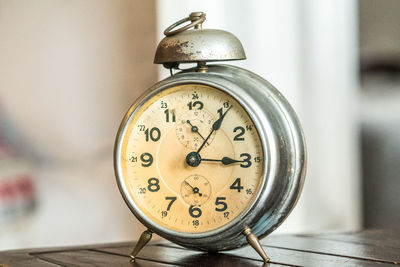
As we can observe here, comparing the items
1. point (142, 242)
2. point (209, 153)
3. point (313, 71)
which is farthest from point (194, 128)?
point (313, 71)

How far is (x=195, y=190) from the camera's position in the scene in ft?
4.04

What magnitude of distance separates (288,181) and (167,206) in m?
0.21

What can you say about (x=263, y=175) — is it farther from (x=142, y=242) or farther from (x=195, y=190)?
(x=142, y=242)

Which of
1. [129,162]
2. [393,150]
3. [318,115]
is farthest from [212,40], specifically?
[393,150]

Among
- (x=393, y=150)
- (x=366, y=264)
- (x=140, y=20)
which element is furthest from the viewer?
(x=393, y=150)

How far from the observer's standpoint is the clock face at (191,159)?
1.21 metres

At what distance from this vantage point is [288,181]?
4.00 ft

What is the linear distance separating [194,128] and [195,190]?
4.2 inches

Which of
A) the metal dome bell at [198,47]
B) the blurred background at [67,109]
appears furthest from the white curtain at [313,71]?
the metal dome bell at [198,47]

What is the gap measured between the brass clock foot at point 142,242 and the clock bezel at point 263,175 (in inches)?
1.4

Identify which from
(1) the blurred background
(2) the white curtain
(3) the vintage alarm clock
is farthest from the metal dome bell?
(1) the blurred background

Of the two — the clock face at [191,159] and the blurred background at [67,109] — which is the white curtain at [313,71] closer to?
the blurred background at [67,109]

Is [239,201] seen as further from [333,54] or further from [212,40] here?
[333,54]

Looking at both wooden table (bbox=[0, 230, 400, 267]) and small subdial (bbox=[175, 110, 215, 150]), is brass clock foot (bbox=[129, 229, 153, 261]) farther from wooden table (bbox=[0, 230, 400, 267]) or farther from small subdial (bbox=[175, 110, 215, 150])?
small subdial (bbox=[175, 110, 215, 150])
